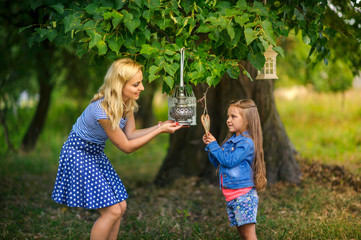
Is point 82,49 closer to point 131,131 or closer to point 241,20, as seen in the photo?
point 131,131

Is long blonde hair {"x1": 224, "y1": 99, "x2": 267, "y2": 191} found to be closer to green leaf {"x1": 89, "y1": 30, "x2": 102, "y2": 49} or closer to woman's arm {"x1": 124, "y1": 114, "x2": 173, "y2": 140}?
woman's arm {"x1": 124, "y1": 114, "x2": 173, "y2": 140}

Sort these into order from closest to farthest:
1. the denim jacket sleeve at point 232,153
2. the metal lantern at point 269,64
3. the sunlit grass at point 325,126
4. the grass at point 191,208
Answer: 1. the denim jacket sleeve at point 232,153
2. the metal lantern at point 269,64
3. the grass at point 191,208
4. the sunlit grass at point 325,126

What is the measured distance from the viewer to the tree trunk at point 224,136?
5.38 m

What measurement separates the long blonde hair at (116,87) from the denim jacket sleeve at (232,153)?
798mm

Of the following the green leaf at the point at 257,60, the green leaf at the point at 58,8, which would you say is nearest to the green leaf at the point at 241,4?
the green leaf at the point at 257,60

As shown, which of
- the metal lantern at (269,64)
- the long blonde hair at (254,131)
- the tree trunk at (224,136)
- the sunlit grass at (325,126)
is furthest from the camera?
Result: the sunlit grass at (325,126)

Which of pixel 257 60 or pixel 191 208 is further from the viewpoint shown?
pixel 191 208

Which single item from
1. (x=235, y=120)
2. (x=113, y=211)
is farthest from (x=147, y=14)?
(x=113, y=211)

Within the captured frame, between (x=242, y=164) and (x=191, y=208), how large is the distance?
1922mm

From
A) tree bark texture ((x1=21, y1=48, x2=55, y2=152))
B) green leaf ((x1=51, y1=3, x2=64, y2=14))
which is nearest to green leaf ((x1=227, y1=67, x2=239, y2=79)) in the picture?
green leaf ((x1=51, y1=3, x2=64, y2=14))

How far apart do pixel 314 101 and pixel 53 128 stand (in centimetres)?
870

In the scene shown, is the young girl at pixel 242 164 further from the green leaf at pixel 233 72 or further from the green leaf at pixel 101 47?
the green leaf at pixel 101 47

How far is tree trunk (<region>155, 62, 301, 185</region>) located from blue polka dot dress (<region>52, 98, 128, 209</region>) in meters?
2.01

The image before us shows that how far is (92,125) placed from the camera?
10.8ft
